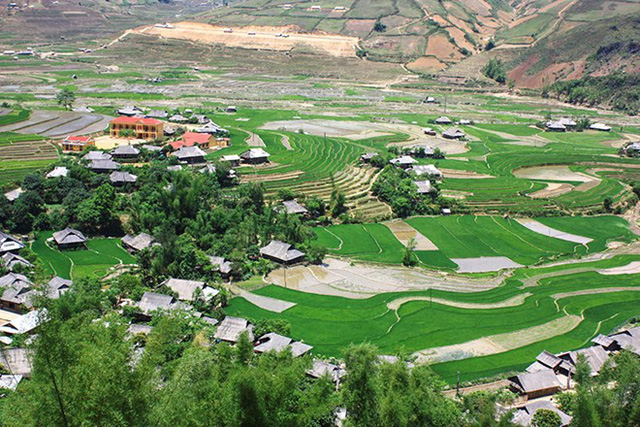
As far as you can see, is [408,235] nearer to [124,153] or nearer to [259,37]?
[124,153]

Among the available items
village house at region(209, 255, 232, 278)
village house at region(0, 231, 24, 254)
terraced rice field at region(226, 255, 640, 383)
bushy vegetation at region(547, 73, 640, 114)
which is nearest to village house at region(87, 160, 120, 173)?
village house at region(0, 231, 24, 254)

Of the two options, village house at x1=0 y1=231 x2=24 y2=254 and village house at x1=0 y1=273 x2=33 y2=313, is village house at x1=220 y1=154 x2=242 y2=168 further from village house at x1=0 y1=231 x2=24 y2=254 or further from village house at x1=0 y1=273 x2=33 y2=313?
village house at x1=0 y1=273 x2=33 y2=313

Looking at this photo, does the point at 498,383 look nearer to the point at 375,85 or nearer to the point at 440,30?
the point at 375,85

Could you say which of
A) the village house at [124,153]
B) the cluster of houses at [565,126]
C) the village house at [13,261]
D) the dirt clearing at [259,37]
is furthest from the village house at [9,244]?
the dirt clearing at [259,37]

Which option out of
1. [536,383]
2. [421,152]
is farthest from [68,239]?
[421,152]

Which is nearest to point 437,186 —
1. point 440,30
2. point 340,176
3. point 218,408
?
point 340,176

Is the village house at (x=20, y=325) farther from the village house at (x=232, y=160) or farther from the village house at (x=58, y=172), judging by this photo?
the village house at (x=232, y=160)

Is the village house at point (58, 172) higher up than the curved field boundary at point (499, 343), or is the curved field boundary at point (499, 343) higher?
the village house at point (58, 172)
